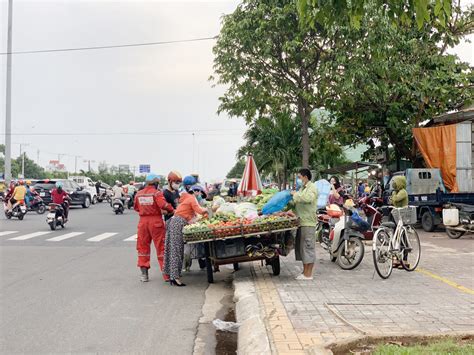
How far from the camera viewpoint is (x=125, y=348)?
5.29 meters

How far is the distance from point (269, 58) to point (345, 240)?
11.7 meters

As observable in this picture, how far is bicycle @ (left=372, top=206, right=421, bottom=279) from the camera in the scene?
867 cm

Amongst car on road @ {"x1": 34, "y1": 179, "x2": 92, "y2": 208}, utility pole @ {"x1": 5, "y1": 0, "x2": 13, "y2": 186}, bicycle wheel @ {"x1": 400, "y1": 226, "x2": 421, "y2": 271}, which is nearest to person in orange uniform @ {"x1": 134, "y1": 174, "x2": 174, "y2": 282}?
bicycle wheel @ {"x1": 400, "y1": 226, "x2": 421, "y2": 271}

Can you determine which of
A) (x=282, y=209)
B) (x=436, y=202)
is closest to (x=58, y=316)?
(x=282, y=209)

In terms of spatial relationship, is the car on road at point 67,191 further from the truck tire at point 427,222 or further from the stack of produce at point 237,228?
the stack of produce at point 237,228

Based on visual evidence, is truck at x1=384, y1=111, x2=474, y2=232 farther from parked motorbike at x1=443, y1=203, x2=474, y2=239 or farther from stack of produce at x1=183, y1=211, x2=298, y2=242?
stack of produce at x1=183, y1=211, x2=298, y2=242

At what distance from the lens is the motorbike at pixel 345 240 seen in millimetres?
9609

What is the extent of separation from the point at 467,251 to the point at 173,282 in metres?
7.57

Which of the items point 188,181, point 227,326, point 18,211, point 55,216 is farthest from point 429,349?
point 18,211

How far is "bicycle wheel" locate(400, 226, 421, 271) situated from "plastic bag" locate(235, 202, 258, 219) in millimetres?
2497

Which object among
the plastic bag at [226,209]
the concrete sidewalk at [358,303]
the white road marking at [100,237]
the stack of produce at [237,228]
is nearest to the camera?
the concrete sidewalk at [358,303]

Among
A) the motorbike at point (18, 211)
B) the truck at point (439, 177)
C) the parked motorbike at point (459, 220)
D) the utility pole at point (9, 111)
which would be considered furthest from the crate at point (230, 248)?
the utility pole at point (9, 111)

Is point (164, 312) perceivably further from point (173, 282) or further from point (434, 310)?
point (434, 310)

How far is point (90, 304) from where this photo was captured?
7.26 m
